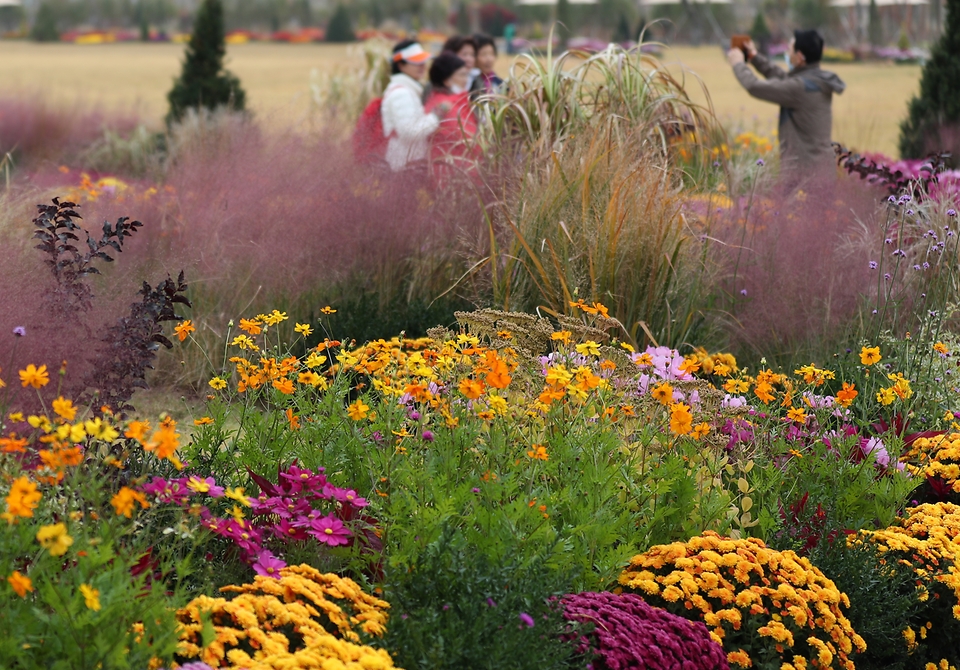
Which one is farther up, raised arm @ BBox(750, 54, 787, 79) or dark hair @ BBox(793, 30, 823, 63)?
dark hair @ BBox(793, 30, 823, 63)

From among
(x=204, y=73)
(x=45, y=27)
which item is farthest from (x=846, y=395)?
(x=45, y=27)

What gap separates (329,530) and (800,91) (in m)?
7.11

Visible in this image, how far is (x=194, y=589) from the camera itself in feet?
8.65

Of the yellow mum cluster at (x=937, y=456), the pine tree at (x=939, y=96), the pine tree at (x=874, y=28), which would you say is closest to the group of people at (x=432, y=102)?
the yellow mum cluster at (x=937, y=456)

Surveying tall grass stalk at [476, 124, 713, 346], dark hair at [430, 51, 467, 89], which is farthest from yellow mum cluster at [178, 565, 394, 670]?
dark hair at [430, 51, 467, 89]

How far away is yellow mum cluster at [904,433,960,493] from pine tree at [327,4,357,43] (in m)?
54.6

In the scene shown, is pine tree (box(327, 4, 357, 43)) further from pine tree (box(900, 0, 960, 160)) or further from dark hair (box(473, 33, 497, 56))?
dark hair (box(473, 33, 497, 56))

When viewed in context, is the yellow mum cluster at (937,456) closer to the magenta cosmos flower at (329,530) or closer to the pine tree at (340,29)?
the magenta cosmos flower at (329,530)

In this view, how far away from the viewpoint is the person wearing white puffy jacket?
7008mm

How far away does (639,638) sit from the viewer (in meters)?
2.46

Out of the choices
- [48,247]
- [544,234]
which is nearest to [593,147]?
[544,234]

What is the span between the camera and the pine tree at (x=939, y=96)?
459 inches

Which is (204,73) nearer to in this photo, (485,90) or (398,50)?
(398,50)

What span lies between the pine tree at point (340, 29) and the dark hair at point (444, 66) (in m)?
49.5
